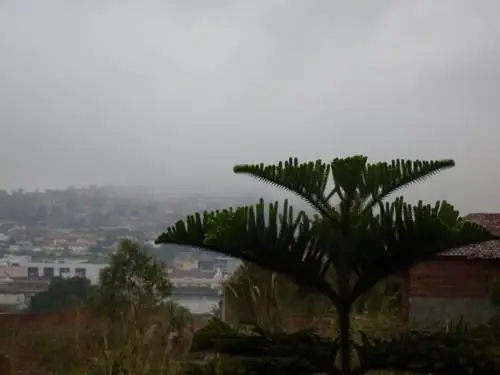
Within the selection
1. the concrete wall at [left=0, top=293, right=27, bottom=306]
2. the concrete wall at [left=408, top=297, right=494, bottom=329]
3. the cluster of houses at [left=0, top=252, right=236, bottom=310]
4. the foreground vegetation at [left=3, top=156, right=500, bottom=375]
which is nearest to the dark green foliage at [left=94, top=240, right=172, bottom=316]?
the cluster of houses at [left=0, top=252, right=236, bottom=310]

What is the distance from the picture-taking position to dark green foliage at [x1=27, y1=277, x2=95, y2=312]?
24.1 ft

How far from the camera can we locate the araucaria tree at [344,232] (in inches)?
114

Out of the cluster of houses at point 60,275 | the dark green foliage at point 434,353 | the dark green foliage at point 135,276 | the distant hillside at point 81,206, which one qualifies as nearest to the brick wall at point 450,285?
the cluster of houses at point 60,275

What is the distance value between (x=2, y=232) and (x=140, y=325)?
354 cm

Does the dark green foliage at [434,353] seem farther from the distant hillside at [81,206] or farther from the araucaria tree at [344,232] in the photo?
the distant hillside at [81,206]

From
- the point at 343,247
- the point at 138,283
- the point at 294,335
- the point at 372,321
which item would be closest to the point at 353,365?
the point at 294,335

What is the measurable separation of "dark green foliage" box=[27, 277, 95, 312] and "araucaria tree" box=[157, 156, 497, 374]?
462 cm

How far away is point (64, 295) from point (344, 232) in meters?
5.17

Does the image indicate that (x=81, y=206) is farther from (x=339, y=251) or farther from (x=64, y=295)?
(x=339, y=251)

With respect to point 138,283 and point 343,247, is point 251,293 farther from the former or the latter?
point 343,247

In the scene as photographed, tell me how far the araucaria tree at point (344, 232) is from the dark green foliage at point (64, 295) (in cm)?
462

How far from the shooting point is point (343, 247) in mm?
3053

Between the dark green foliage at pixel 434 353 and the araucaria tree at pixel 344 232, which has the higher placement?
the araucaria tree at pixel 344 232

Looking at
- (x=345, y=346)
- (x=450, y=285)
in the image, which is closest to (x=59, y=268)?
(x=450, y=285)
